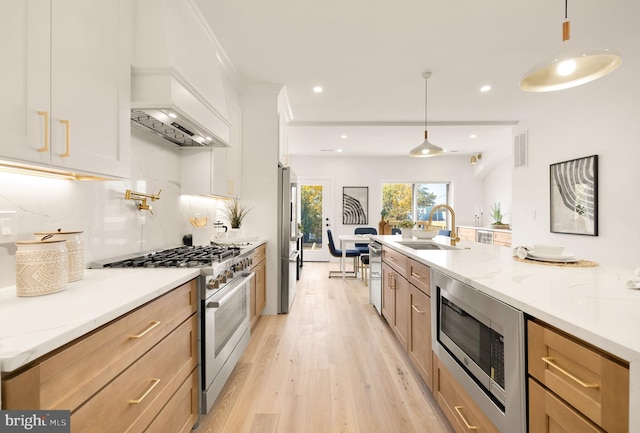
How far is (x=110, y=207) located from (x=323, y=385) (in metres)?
1.77

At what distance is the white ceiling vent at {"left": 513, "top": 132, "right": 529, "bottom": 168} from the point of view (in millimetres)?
4676

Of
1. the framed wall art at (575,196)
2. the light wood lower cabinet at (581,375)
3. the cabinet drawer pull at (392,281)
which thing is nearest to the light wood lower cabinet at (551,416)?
the light wood lower cabinet at (581,375)

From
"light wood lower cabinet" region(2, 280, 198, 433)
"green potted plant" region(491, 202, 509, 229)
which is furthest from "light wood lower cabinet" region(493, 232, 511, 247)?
"light wood lower cabinet" region(2, 280, 198, 433)

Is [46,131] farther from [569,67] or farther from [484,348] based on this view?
[569,67]

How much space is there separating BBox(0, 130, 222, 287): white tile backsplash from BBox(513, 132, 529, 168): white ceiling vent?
16.3ft

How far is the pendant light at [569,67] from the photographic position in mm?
1346

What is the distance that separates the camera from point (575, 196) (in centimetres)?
375

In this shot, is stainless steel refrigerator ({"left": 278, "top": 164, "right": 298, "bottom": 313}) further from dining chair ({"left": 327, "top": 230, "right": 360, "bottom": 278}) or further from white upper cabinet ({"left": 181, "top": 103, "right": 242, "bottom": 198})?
dining chair ({"left": 327, "top": 230, "right": 360, "bottom": 278})

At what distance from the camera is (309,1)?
2.11 m

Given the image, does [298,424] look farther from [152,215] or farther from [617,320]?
[152,215]

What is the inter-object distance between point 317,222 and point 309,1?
→ 5.53 meters

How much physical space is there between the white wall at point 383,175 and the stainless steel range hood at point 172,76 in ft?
17.0

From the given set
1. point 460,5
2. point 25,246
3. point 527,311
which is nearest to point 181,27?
point 25,246

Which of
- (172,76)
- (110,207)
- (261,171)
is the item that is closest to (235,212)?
(261,171)
